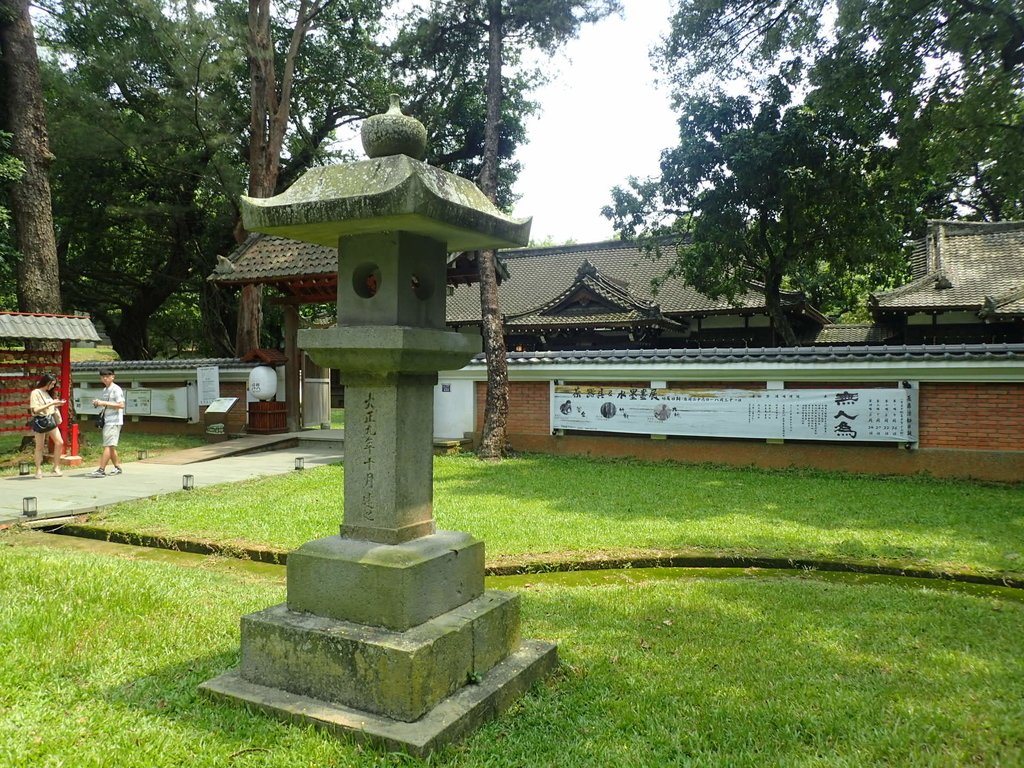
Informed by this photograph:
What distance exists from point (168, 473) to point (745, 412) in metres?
9.95

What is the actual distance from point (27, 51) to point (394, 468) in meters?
14.7

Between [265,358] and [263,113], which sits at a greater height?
[263,113]

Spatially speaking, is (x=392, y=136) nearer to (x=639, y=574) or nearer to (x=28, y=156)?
(x=639, y=574)

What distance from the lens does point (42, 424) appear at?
10969 millimetres

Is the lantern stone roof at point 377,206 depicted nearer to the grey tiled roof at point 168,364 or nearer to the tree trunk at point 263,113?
the grey tiled roof at point 168,364

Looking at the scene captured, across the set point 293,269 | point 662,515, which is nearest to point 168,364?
point 293,269

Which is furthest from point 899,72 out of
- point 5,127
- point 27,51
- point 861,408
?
point 5,127

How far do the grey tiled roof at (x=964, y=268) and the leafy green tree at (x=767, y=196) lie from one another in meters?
1.36

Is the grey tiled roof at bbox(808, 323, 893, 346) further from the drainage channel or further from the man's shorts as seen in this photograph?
the man's shorts

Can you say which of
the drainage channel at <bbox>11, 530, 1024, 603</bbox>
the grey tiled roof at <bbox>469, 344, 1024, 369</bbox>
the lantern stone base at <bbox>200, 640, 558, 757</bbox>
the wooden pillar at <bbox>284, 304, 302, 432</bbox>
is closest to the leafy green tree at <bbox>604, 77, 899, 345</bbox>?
the grey tiled roof at <bbox>469, 344, 1024, 369</bbox>

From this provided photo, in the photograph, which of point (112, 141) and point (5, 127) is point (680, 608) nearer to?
point (5, 127)

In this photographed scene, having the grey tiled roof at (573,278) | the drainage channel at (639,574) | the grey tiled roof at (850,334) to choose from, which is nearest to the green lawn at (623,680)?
the drainage channel at (639,574)

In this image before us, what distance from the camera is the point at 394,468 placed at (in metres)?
3.67

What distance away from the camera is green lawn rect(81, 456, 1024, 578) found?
6805mm
